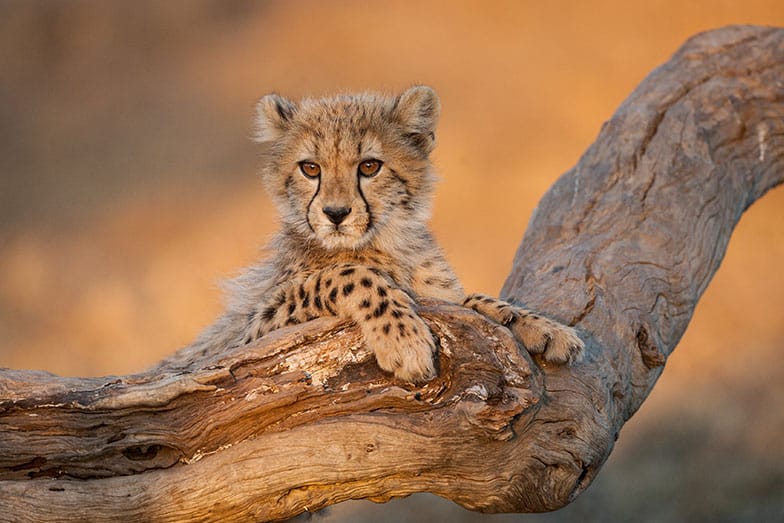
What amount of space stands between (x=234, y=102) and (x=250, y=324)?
3.54m

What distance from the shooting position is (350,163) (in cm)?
318

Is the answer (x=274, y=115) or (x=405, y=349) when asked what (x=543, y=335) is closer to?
(x=405, y=349)

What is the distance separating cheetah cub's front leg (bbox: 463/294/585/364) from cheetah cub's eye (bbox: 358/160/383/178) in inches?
24.6

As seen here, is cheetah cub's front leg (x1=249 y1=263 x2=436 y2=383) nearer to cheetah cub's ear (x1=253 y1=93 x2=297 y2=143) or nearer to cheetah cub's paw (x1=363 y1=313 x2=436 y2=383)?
cheetah cub's paw (x1=363 y1=313 x2=436 y2=383)

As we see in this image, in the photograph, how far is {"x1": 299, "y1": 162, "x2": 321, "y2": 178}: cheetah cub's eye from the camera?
3.24m

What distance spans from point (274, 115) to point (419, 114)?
1.69 ft

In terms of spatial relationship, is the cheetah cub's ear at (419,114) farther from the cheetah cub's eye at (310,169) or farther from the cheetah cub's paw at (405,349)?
the cheetah cub's paw at (405,349)

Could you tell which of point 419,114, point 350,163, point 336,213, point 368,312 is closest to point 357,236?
point 336,213

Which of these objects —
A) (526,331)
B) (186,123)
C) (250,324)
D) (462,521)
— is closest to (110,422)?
(250,324)

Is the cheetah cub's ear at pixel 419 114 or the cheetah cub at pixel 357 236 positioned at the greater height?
the cheetah cub's ear at pixel 419 114

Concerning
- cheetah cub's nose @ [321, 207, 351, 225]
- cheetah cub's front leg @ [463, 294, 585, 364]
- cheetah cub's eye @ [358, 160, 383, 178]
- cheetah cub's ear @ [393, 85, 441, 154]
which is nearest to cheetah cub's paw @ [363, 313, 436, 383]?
cheetah cub's front leg @ [463, 294, 585, 364]

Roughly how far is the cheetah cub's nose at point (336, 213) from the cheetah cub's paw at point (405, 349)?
1.64 feet

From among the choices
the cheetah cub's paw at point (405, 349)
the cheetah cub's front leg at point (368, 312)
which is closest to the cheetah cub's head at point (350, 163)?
the cheetah cub's front leg at point (368, 312)

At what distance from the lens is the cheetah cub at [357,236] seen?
2.88 m
